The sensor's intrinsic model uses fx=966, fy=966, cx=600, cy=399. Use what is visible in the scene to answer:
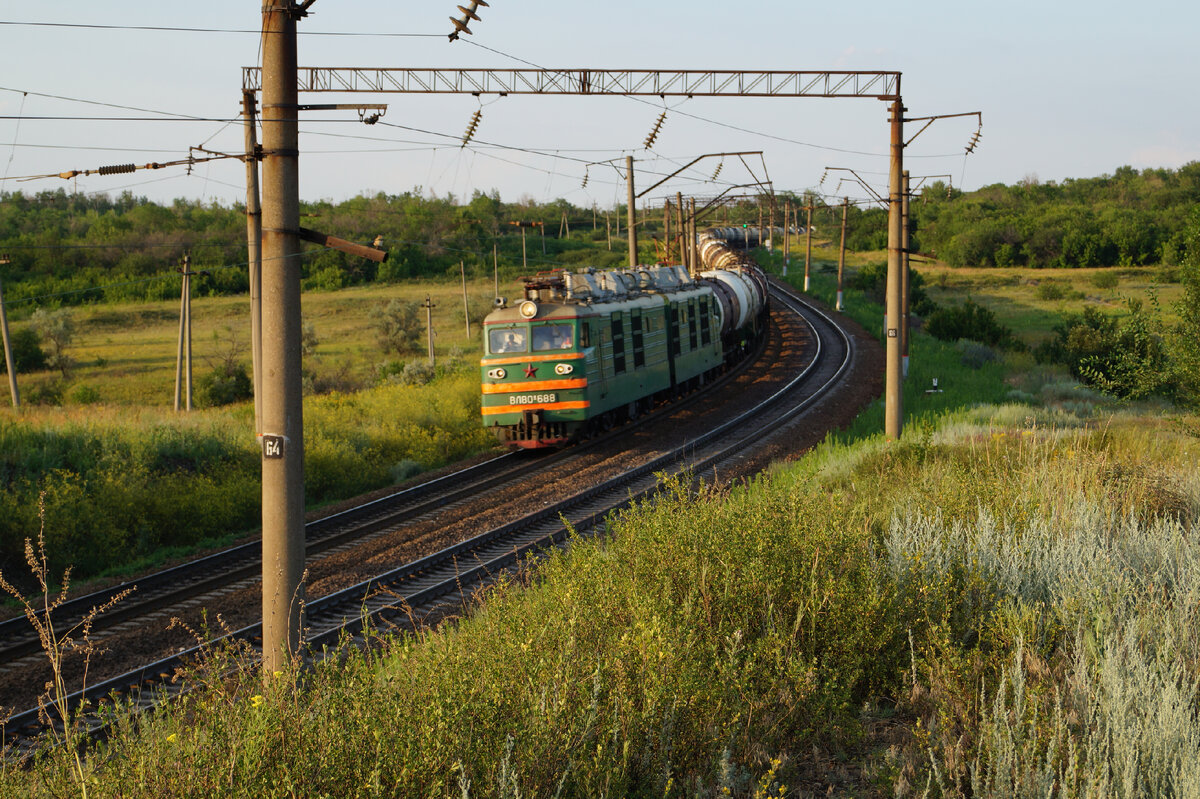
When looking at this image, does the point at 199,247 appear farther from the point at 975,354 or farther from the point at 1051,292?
the point at 1051,292

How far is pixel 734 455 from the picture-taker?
774 inches

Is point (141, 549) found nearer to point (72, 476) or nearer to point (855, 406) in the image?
point (72, 476)

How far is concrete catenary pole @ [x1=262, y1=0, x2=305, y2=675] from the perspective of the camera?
6.62 meters

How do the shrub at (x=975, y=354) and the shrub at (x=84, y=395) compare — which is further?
the shrub at (x=84, y=395)

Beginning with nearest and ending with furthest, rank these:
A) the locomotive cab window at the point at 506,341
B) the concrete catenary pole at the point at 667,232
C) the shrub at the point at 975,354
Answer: the locomotive cab window at the point at 506,341 < the shrub at the point at 975,354 < the concrete catenary pole at the point at 667,232

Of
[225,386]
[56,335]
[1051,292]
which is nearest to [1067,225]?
[1051,292]

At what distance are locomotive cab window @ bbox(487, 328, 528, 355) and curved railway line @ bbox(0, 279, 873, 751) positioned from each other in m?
2.36

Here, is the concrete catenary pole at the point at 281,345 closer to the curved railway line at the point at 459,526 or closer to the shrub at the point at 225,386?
the curved railway line at the point at 459,526

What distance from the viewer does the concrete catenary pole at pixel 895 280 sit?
16453 millimetres

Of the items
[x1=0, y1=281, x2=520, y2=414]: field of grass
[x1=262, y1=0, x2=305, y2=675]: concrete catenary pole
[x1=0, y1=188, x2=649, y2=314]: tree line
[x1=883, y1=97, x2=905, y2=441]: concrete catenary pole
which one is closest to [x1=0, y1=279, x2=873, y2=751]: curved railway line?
[x1=262, y1=0, x2=305, y2=675]: concrete catenary pole

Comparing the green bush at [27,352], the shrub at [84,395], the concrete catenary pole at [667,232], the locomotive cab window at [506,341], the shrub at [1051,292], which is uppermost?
the concrete catenary pole at [667,232]

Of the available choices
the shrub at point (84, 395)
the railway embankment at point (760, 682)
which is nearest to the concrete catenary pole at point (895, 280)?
the railway embankment at point (760, 682)

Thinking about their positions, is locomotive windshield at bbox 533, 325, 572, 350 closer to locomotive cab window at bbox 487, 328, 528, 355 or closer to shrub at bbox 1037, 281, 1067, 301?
locomotive cab window at bbox 487, 328, 528, 355

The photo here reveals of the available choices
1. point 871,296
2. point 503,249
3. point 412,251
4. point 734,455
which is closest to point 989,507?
point 734,455
